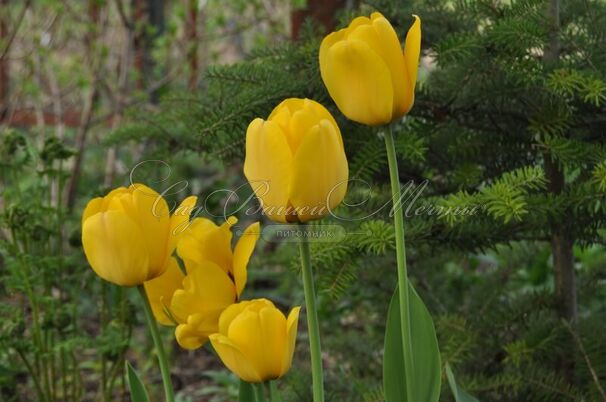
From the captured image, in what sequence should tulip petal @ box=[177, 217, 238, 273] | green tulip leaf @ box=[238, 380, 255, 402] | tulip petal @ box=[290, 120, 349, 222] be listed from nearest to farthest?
tulip petal @ box=[290, 120, 349, 222]
tulip petal @ box=[177, 217, 238, 273]
green tulip leaf @ box=[238, 380, 255, 402]

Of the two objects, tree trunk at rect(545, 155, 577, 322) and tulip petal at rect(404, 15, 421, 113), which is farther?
tree trunk at rect(545, 155, 577, 322)

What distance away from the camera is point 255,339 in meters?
Answer: 0.90

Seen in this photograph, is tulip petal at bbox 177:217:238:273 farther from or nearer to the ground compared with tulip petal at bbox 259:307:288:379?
farther from the ground

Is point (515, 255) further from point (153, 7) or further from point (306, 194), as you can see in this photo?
point (153, 7)

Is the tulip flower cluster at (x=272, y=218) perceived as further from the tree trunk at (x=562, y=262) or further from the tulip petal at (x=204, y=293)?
the tree trunk at (x=562, y=262)

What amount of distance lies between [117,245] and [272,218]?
150mm

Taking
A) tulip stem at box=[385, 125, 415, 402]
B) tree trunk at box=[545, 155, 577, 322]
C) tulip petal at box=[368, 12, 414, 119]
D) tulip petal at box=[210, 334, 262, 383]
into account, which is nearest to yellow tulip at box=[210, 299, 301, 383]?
tulip petal at box=[210, 334, 262, 383]

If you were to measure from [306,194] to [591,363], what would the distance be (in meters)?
0.94

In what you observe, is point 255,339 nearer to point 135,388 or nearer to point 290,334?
point 290,334

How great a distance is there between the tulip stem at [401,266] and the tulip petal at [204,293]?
0.17m

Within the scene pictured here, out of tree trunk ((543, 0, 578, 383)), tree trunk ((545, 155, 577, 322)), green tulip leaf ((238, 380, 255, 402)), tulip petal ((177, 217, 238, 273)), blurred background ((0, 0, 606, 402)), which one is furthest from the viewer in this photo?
tree trunk ((545, 155, 577, 322))

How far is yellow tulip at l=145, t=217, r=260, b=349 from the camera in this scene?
96 cm

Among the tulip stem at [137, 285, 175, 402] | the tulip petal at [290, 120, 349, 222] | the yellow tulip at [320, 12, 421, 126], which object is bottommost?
the tulip stem at [137, 285, 175, 402]

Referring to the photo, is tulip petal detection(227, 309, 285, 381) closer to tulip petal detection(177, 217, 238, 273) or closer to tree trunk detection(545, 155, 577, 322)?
tulip petal detection(177, 217, 238, 273)
